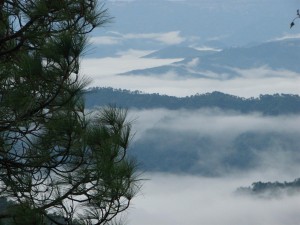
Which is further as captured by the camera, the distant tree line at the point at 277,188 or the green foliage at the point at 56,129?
the distant tree line at the point at 277,188

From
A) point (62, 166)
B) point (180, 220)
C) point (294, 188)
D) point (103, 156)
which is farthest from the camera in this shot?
point (180, 220)

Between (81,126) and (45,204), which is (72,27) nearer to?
(81,126)

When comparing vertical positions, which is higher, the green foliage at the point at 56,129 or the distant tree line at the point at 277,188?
the distant tree line at the point at 277,188

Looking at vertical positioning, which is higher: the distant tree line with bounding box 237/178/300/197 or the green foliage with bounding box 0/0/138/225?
the distant tree line with bounding box 237/178/300/197

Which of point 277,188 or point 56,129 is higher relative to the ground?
point 277,188

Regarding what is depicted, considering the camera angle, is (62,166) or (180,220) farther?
(180,220)

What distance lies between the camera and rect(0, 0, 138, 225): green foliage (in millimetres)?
5469

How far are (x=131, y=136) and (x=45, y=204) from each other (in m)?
0.86

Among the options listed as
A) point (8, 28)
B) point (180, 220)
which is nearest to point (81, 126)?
point (8, 28)

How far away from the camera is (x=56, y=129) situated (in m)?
5.57

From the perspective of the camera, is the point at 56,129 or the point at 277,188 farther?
the point at 277,188

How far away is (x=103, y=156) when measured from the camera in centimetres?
550

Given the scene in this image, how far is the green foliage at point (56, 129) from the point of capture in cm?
547

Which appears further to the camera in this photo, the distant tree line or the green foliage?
the distant tree line
